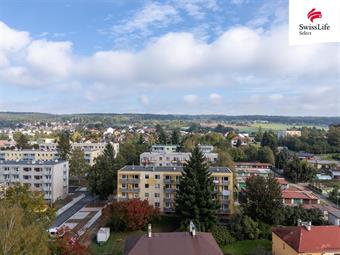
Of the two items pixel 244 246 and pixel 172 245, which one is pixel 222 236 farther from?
pixel 172 245

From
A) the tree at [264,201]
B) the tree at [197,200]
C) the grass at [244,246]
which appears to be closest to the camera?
the grass at [244,246]

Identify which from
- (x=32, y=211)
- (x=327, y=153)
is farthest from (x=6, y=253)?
(x=327, y=153)

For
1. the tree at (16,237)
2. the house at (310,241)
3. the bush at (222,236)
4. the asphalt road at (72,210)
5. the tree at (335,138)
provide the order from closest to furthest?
the tree at (16,237)
the house at (310,241)
the bush at (222,236)
the asphalt road at (72,210)
the tree at (335,138)

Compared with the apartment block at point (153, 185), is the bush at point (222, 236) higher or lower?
lower

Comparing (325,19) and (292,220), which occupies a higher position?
(325,19)

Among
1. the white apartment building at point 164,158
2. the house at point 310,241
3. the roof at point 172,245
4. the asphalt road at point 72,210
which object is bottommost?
the asphalt road at point 72,210

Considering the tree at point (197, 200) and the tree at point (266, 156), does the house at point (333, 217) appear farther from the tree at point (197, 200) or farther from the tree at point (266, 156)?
the tree at point (266, 156)

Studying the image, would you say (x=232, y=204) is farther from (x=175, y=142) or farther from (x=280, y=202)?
(x=175, y=142)

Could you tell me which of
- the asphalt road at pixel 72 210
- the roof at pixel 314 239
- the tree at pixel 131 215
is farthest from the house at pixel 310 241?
the asphalt road at pixel 72 210
